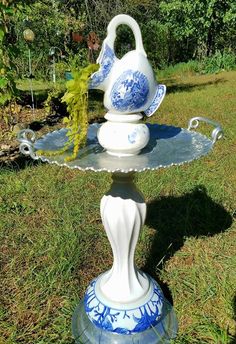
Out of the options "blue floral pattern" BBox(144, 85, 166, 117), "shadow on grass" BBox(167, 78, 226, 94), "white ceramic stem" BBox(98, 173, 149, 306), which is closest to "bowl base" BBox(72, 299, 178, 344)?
"white ceramic stem" BBox(98, 173, 149, 306)

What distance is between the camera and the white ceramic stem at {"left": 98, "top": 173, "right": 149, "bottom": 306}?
1855 mm

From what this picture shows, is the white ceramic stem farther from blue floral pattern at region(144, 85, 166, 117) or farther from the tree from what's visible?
the tree

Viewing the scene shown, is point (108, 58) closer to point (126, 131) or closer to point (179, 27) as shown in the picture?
point (126, 131)

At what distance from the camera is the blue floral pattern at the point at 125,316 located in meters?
1.99

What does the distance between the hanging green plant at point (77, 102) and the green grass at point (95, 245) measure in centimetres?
117

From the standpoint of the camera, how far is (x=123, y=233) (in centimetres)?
189

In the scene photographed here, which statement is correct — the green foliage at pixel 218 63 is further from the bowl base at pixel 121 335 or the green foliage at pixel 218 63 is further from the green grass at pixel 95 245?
the bowl base at pixel 121 335

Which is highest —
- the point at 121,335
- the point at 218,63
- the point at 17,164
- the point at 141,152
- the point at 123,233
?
the point at 141,152

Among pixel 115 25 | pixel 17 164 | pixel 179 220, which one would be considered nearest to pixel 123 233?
pixel 115 25

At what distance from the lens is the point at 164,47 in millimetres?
13312

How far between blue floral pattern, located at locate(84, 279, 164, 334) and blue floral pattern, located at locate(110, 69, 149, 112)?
1.06 m

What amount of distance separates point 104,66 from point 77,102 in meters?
0.22

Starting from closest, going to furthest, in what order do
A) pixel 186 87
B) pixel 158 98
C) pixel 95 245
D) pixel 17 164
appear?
pixel 158 98
pixel 95 245
pixel 17 164
pixel 186 87

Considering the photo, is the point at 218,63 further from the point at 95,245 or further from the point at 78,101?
the point at 78,101
